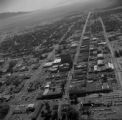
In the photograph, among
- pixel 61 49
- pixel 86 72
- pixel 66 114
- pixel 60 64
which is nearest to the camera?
pixel 66 114

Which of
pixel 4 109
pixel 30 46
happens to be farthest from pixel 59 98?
pixel 30 46

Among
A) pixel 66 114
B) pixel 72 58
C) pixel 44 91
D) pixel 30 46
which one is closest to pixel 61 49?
pixel 72 58

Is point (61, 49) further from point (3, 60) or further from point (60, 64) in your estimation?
point (3, 60)

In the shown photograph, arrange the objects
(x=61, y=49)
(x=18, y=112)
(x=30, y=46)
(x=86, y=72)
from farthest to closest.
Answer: (x=30, y=46), (x=61, y=49), (x=86, y=72), (x=18, y=112)

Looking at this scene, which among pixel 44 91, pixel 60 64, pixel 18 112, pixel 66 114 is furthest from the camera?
pixel 60 64

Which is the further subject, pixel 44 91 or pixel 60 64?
pixel 60 64

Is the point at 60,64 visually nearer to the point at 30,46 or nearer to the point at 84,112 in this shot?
the point at 84,112
